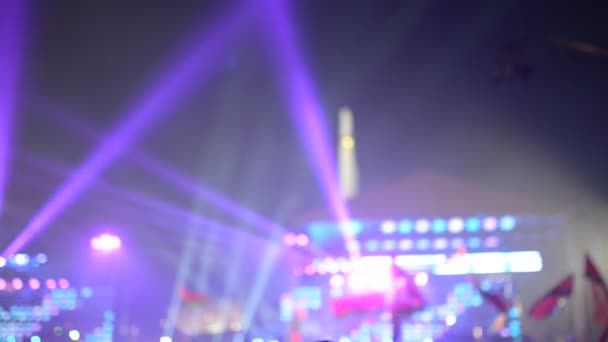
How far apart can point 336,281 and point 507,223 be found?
6.61 metres

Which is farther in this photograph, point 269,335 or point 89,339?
point 269,335

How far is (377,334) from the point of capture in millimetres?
20453

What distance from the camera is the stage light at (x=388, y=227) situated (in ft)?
83.5

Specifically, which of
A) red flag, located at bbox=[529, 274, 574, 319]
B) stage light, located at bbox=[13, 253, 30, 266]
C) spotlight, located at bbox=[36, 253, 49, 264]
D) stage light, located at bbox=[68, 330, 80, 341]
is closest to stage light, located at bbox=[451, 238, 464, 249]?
red flag, located at bbox=[529, 274, 574, 319]

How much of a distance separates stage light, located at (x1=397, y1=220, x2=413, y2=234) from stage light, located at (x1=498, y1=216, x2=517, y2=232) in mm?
3275

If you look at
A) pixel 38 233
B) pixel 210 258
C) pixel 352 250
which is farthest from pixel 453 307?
pixel 38 233

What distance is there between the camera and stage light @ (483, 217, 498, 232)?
24.5 m

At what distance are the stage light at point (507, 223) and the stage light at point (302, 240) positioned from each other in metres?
7.56

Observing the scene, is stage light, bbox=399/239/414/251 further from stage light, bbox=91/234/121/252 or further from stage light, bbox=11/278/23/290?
stage light, bbox=11/278/23/290

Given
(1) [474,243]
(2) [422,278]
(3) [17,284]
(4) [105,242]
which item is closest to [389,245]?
(2) [422,278]

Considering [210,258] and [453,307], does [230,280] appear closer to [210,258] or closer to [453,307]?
[210,258]

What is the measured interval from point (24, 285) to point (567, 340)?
619 inches

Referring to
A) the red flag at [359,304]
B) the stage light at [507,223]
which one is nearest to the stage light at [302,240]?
the red flag at [359,304]

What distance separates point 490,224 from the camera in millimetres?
24641
